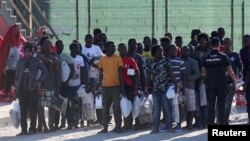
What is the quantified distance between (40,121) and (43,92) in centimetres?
60

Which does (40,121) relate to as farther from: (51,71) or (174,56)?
(174,56)

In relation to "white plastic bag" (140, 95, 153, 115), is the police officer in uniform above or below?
above

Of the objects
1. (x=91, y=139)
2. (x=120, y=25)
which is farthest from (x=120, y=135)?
(x=120, y=25)

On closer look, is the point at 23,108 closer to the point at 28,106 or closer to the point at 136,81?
the point at 28,106

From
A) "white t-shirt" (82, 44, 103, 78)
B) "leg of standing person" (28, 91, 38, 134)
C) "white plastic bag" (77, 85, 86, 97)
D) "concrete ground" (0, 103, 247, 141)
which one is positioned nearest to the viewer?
"concrete ground" (0, 103, 247, 141)

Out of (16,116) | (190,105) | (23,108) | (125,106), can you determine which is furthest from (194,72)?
(16,116)

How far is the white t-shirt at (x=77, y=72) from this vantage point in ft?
55.7

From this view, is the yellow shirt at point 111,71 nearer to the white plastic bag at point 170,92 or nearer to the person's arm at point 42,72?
the white plastic bag at point 170,92

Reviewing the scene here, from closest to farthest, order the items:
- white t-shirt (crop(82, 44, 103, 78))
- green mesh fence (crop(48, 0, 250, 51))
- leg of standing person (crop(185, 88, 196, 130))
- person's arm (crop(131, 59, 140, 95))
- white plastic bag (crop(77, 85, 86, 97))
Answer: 1. person's arm (crop(131, 59, 140, 95))
2. leg of standing person (crop(185, 88, 196, 130))
3. white plastic bag (crop(77, 85, 86, 97))
4. white t-shirt (crop(82, 44, 103, 78))
5. green mesh fence (crop(48, 0, 250, 51))

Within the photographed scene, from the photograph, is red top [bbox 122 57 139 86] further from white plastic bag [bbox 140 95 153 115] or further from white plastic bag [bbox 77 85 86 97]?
white plastic bag [bbox 77 85 86 97]

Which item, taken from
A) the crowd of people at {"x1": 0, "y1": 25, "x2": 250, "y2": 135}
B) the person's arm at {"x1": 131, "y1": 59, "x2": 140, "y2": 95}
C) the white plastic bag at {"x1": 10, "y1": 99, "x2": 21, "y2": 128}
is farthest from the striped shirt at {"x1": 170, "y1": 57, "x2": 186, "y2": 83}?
the white plastic bag at {"x1": 10, "y1": 99, "x2": 21, "y2": 128}

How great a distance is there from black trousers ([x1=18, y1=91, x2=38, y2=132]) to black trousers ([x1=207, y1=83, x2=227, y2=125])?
3.26 meters

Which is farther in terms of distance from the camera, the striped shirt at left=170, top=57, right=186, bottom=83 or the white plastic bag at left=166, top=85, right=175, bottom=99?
the striped shirt at left=170, top=57, right=186, bottom=83

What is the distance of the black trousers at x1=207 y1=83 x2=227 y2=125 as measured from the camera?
15930mm
